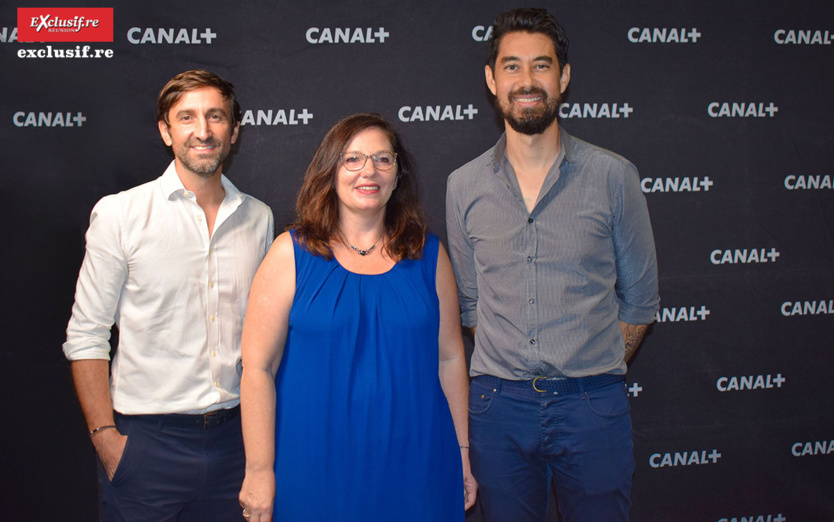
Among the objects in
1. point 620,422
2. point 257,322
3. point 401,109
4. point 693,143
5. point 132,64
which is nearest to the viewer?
point 257,322

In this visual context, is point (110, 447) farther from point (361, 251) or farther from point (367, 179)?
point (367, 179)

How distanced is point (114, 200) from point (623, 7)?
219 cm

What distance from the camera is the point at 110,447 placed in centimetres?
186

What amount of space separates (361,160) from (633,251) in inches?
35.3

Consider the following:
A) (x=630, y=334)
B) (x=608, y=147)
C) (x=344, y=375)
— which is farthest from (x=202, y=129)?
(x=608, y=147)

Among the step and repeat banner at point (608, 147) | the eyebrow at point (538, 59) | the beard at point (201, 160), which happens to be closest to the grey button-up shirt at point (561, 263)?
→ the eyebrow at point (538, 59)

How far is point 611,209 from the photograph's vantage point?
1.86 metres

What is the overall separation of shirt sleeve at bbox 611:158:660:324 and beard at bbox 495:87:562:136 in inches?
11.0

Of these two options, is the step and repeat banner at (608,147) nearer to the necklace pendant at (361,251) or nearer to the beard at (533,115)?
the beard at (533,115)

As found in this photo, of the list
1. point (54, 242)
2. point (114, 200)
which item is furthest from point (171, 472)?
point (54, 242)

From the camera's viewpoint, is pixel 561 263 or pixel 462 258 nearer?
pixel 561 263

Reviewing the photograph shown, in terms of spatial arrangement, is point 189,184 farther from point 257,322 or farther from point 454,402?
point 454,402

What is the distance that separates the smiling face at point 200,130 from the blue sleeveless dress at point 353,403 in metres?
0.47

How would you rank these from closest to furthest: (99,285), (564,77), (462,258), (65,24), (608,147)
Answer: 1. (99,285)
2. (564,77)
3. (462,258)
4. (65,24)
5. (608,147)
